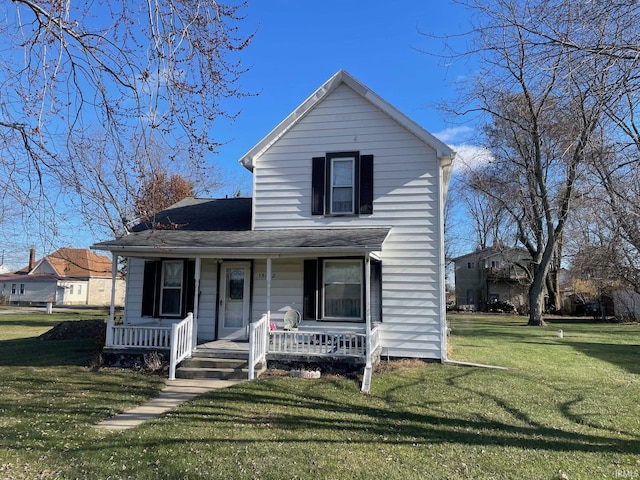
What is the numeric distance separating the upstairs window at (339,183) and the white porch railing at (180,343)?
4245 mm

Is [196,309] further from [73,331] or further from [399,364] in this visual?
[73,331]

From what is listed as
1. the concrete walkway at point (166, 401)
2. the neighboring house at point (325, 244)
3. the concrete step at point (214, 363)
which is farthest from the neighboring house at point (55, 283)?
the concrete walkway at point (166, 401)

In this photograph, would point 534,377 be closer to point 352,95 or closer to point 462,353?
point 462,353

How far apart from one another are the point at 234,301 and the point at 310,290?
2.16 metres

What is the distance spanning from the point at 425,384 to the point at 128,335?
274 inches

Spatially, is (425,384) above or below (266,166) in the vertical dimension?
below

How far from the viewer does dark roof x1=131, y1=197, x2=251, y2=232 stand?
485 inches

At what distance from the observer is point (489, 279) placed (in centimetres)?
4325

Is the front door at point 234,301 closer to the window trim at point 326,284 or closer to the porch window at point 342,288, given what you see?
the window trim at point 326,284

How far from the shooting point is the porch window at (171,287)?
1162 cm

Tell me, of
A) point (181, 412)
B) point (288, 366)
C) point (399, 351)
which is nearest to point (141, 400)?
point (181, 412)

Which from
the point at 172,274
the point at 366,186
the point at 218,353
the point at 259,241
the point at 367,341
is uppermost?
the point at 366,186

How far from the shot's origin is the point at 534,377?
919cm

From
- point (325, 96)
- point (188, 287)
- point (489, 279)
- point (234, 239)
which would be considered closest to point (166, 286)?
point (188, 287)
